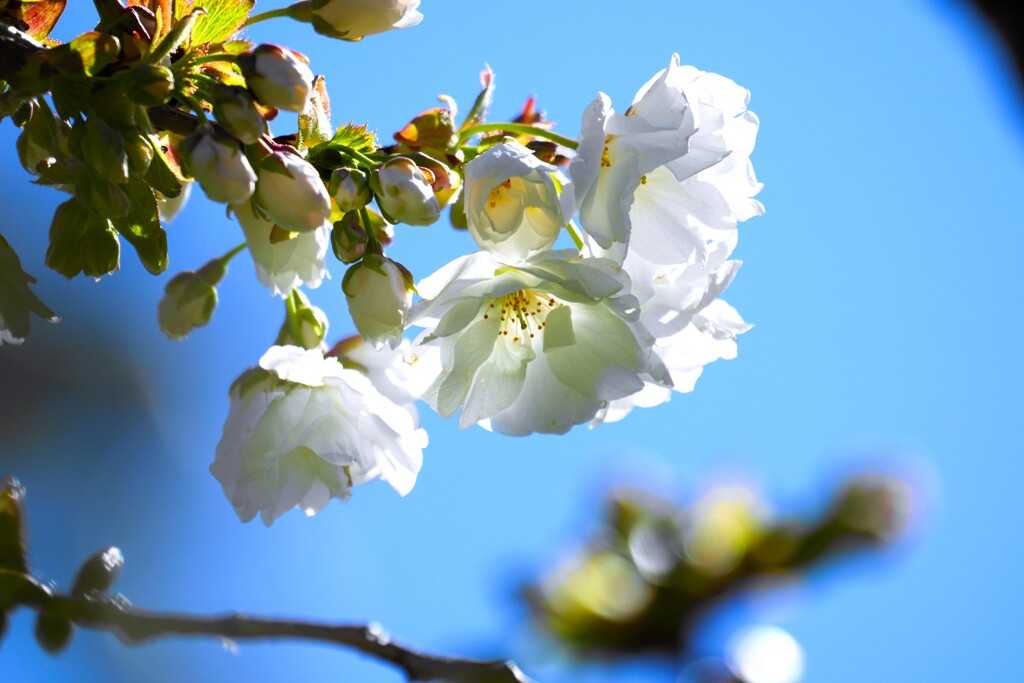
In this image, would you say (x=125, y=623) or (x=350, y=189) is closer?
(x=125, y=623)

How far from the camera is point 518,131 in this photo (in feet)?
2.06

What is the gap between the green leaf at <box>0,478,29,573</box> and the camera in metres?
0.46

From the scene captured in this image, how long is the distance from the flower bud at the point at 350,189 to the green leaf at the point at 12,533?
22 centimetres

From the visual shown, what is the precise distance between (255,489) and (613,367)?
24cm

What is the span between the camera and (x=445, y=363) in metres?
0.64

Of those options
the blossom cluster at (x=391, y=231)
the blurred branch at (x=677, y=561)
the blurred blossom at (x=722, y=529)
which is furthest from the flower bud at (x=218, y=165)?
the blurred blossom at (x=722, y=529)

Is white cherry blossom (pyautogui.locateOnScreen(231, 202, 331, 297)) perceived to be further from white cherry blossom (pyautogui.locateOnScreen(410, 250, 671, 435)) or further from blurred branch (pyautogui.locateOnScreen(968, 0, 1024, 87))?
blurred branch (pyautogui.locateOnScreen(968, 0, 1024, 87))

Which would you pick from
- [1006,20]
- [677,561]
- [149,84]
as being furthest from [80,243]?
[677,561]

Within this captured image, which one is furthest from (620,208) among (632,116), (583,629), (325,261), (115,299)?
(583,629)

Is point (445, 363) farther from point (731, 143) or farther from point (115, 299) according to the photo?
point (115, 299)

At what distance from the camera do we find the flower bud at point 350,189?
0.55 meters

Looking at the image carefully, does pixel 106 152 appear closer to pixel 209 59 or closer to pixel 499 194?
pixel 209 59

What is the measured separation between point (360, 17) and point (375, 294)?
18 centimetres

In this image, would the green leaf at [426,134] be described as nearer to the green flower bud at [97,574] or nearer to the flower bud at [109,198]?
the flower bud at [109,198]
